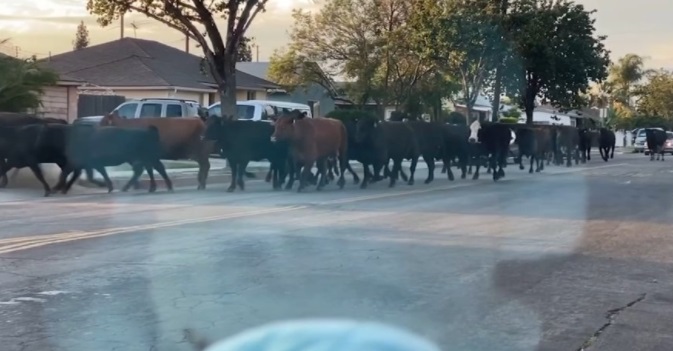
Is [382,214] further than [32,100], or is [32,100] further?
[32,100]

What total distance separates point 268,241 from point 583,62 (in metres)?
43.1

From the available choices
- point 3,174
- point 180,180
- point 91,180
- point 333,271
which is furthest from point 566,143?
point 333,271

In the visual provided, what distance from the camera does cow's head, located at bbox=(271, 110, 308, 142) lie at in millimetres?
23859

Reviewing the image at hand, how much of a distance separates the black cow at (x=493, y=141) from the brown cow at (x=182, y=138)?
9.13 meters

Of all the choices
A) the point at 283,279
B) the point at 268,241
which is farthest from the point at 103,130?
the point at 283,279

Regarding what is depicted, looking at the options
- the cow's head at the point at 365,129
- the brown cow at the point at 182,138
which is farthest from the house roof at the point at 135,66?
the brown cow at the point at 182,138

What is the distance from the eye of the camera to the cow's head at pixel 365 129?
26297mm

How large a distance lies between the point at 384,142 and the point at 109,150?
22.2 feet

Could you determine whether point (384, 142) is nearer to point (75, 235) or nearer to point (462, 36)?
point (75, 235)

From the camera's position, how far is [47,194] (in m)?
22.0

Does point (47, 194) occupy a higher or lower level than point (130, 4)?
lower

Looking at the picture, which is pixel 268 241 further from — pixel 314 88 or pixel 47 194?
pixel 314 88

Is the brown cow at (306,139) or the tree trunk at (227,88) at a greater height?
the tree trunk at (227,88)

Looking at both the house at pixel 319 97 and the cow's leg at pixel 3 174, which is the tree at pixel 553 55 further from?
the cow's leg at pixel 3 174
